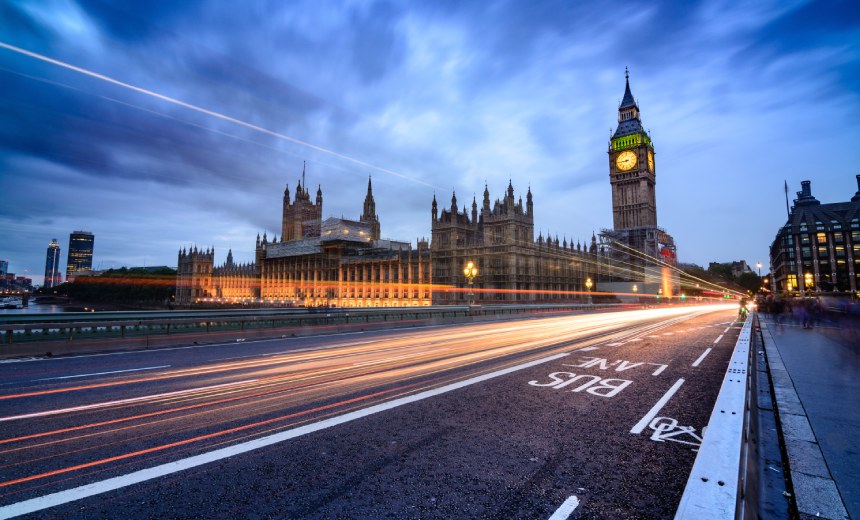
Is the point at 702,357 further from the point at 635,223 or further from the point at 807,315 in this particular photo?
the point at 635,223

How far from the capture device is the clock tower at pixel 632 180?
103375mm

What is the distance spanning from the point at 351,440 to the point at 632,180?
118 m

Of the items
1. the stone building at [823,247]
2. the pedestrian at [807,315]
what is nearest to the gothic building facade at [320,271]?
the pedestrian at [807,315]

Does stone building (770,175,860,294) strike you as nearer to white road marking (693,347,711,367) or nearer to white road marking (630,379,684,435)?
white road marking (693,347,711,367)

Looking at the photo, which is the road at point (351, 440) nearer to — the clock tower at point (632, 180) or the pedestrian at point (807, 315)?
the pedestrian at point (807, 315)

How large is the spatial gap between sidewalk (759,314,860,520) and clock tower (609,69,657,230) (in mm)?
102386

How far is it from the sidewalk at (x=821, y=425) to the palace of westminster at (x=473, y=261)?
51.1 m

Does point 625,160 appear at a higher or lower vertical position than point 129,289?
higher

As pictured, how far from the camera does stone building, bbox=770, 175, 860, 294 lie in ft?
Result: 294

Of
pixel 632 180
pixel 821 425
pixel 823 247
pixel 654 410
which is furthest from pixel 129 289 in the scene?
pixel 823 247

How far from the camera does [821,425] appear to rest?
5.52 m

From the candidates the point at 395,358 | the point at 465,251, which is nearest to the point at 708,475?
the point at 395,358

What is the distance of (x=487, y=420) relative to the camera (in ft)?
19.2

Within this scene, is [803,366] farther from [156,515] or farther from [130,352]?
[130,352]
